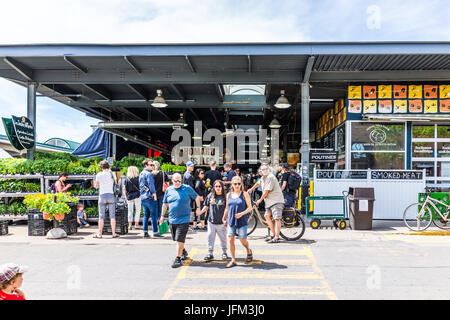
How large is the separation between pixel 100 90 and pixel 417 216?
14.6 metres

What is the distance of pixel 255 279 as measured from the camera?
5.98 m

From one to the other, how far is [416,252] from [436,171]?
837cm

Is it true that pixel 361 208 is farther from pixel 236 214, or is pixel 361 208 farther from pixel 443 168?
pixel 443 168

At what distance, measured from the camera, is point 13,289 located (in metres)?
3.48

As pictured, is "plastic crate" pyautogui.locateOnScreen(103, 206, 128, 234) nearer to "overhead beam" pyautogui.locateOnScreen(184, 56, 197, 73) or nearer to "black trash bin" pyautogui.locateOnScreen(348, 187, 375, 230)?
"overhead beam" pyautogui.locateOnScreen(184, 56, 197, 73)

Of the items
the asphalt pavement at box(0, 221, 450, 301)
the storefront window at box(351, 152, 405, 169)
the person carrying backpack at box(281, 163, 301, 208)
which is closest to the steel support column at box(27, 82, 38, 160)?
the asphalt pavement at box(0, 221, 450, 301)

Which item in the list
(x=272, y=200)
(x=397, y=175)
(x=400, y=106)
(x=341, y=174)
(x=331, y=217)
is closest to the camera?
(x=272, y=200)

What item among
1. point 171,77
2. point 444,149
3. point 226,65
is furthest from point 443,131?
point 171,77

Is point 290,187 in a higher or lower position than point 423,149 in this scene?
lower

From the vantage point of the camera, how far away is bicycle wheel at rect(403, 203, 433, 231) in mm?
10805

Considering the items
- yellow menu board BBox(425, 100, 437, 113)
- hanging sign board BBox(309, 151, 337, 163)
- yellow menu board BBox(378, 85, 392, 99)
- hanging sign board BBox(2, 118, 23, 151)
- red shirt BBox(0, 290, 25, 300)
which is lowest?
red shirt BBox(0, 290, 25, 300)

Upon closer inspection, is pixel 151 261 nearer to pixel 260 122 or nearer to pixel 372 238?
pixel 372 238

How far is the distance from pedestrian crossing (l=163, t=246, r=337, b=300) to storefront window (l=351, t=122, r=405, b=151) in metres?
8.55

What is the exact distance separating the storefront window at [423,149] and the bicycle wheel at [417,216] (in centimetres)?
467
